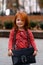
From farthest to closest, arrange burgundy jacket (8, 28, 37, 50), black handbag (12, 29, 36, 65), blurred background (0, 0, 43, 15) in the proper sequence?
blurred background (0, 0, 43, 15), burgundy jacket (8, 28, 37, 50), black handbag (12, 29, 36, 65)

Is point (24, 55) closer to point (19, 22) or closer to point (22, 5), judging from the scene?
point (19, 22)

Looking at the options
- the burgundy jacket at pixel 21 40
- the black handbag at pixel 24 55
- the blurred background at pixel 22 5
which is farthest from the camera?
the blurred background at pixel 22 5

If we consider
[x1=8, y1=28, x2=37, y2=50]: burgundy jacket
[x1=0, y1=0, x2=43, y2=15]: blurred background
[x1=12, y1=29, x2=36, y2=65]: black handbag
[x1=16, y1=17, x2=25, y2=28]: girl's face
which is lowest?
[x1=0, y1=0, x2=43, y2=15]: blurred background

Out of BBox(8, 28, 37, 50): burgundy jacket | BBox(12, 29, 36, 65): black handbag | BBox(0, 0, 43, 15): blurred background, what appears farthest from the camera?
BBox(0, 0, 43, 15): blurred background

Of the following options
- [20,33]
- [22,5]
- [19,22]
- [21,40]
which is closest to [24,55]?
[21,40]

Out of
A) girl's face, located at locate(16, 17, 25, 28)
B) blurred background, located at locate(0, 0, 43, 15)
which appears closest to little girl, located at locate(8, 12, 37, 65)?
girl's face, located at locate(16, 17, 25, 28)

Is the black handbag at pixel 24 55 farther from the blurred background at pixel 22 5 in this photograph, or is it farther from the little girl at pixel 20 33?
the blurred background at pixel 22 5

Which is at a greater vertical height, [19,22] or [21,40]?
[19,22]

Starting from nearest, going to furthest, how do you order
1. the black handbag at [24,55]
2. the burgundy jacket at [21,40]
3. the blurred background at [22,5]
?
the black handbag at [24,55], the burgundy jacket at [21,40], the blurred background at [22,5]

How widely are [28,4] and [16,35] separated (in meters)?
62.3

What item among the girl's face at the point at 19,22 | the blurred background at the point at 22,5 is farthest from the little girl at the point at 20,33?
the blurred background at the point at 22,5

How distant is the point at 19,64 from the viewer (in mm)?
5520

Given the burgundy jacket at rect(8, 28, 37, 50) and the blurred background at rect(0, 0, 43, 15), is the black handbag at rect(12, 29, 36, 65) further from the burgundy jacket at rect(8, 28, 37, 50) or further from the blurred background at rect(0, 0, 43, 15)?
the blurred background at rect(0, 0, 43, 15)

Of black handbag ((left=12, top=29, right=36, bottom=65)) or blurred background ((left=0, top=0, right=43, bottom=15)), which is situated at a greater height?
black handbag ((left=12, top=29, right=36, bottom=65))
